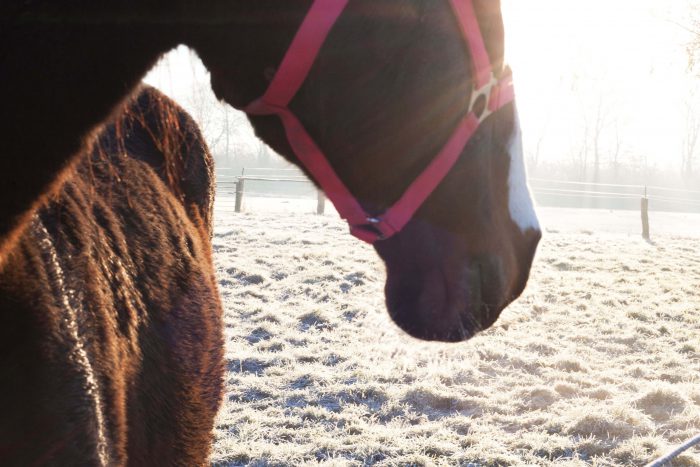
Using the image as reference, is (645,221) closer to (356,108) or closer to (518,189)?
(518,189)

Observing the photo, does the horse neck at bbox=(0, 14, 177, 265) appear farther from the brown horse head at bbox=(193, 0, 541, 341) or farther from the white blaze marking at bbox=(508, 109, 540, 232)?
the white blaze marking at bbox=(508, 109, 540, 232)

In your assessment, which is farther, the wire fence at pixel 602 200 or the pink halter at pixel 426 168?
the wire fence at pixel 602 200

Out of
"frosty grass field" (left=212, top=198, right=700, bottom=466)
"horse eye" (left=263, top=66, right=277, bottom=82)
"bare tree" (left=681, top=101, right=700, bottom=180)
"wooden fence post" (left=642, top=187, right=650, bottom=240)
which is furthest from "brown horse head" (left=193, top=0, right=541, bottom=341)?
"bare tree" (left=681, top=101, right=700, bottom=180)

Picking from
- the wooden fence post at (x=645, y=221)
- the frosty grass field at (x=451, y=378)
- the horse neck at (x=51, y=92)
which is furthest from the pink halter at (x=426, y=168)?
the wooden fence post at (x=645, y=221)

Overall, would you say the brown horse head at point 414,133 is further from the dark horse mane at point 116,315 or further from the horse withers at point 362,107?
the dark horse mane at point 116,315

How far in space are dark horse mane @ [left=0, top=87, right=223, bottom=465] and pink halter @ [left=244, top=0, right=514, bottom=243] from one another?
1.26ft

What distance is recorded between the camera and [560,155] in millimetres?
60656

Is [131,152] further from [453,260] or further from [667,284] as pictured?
[667,284]

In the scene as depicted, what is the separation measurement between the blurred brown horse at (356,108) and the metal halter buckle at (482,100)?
0.05 feet

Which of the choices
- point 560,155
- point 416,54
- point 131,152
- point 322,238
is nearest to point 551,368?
point 131,152

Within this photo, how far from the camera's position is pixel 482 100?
4.00 ft

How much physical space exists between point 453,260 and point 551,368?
4.46 metres

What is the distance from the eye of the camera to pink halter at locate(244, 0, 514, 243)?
1134 mm

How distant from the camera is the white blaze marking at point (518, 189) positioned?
129cm
